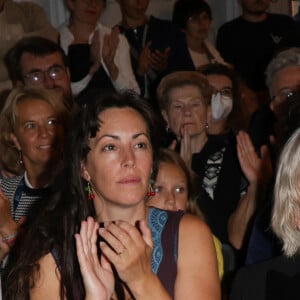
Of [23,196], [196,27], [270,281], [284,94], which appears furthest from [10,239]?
[196,27]

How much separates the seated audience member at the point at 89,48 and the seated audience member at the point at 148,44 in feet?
0.69

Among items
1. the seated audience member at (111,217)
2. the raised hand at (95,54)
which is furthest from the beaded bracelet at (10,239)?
the raised hand at (95,54)

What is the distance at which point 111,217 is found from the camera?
8.99ft

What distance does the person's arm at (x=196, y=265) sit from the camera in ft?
8.69

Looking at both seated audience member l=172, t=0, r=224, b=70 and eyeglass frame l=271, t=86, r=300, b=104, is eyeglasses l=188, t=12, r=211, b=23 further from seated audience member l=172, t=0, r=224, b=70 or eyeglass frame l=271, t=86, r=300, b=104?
eyeglass frame l=271, t=86, r=300, b=104

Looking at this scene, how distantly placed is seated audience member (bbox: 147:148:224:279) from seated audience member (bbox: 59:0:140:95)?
1632mm

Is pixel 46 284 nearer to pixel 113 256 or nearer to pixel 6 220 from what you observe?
pixel 113 256

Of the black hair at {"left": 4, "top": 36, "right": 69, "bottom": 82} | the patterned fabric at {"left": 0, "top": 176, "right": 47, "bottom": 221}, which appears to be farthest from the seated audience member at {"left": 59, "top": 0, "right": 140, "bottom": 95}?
the patterned fabric at {"left": 0, "top": 176, "right": 47, "bottom": 221}

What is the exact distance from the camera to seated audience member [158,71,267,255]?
3.98 metres

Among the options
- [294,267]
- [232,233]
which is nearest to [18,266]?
[294,267]

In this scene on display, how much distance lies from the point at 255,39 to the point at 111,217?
12.5 feet

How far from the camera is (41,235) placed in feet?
9.02

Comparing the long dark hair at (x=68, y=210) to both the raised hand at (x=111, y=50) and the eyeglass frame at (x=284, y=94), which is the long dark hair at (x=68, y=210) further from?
the raised hand at (x=111, y=50)

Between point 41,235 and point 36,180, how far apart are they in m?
1.19
